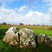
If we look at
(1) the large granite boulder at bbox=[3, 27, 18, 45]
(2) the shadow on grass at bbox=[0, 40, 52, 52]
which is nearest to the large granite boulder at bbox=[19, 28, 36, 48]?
(1) the large granite boulder at bbox=[3, 27, 18, 45]

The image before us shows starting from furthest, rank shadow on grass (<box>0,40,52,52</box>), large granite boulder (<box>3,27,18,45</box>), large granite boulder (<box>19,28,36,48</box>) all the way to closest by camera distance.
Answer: large granite boulder (<box>3,27,18,45</box>) → large granite boulder (<box>19,28,36,48</box>) → shadow on grass (<box>0,40,52,52</box>)

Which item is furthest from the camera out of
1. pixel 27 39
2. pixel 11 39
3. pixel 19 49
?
pixel 11 39

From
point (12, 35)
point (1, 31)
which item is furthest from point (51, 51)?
point (1, 31)

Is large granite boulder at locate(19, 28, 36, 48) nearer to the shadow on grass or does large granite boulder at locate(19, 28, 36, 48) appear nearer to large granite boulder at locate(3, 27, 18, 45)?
large granite boulder at locate(3, 27, 18, 45)

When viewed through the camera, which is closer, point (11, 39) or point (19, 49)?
point (19, 49)

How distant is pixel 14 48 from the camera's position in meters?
29.0

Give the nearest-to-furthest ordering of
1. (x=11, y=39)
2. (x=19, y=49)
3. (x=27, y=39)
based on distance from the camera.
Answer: (x=19, y=49) < (x=27, y=39) < (x=11, y=39)

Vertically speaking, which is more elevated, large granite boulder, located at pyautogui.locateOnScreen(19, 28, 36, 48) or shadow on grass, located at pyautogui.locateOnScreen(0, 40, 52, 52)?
large granite boulder, located at pyautogui.locateOnScreen(19, 28, 36, 48)

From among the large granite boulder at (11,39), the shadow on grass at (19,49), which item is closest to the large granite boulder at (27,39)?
the large granite boulder at (11,39)

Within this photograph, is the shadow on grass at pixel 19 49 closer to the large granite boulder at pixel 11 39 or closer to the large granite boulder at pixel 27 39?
the large granite boulder at pixel 11 39

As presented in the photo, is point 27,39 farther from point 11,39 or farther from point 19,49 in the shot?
point 19,49

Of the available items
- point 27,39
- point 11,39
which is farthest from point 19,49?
point 11,39

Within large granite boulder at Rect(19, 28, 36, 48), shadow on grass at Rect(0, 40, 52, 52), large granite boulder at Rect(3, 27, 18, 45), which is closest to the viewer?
shadow on grass at Rect(0, 40, 52, 52)

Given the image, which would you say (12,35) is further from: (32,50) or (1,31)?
(1,31)
